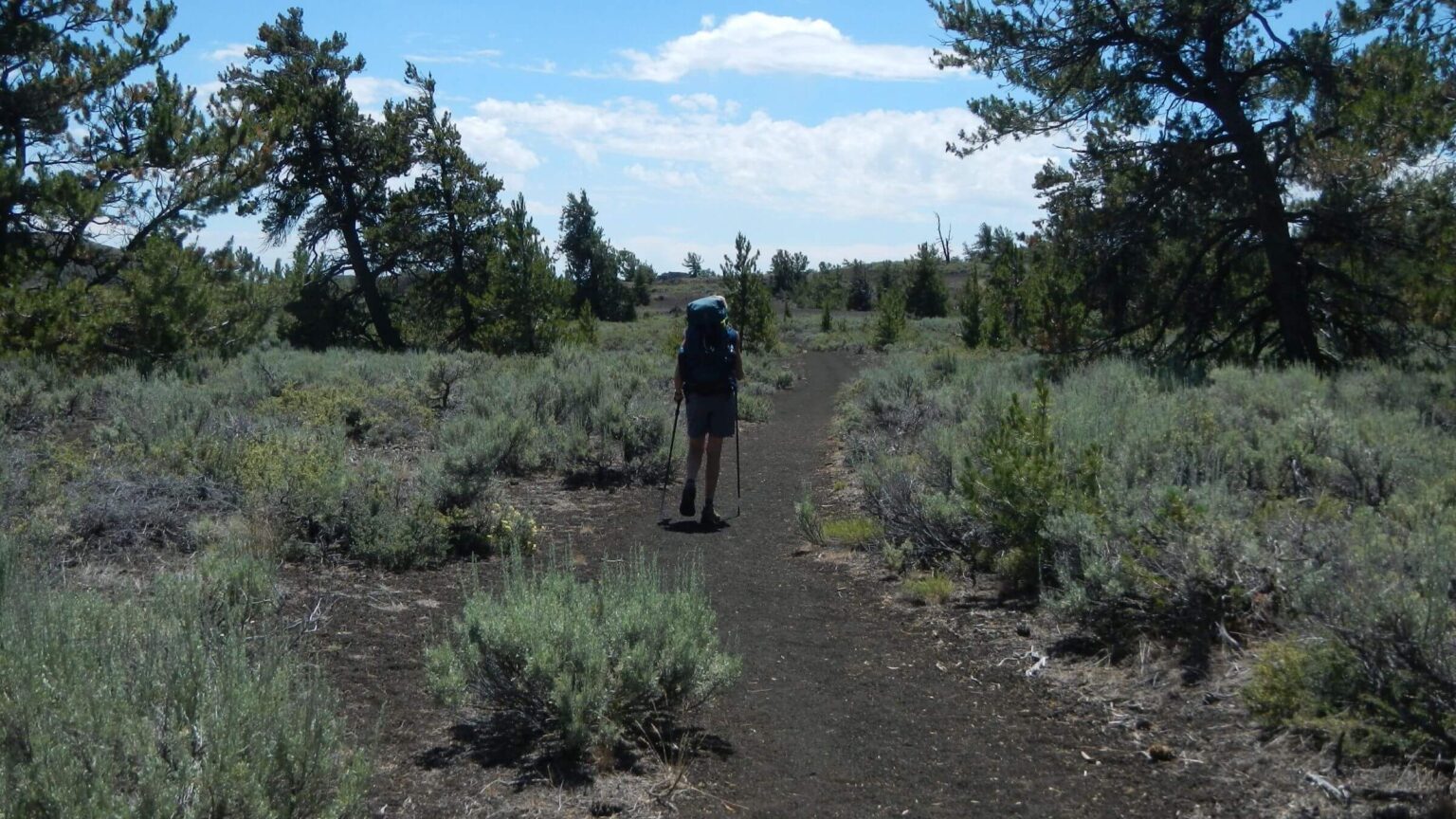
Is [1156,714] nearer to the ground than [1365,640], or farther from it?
nearer to the ground

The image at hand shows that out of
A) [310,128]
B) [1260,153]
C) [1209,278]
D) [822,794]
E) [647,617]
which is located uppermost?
[310,128]

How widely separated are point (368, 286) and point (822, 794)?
3247 centimetres

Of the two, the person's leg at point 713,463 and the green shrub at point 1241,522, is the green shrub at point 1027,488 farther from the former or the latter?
the person's leg at point 713,463

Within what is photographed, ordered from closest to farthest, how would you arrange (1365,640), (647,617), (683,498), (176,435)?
(1365,640), (647,617), (176,435), (683,498)

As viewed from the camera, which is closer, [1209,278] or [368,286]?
[1209,278]

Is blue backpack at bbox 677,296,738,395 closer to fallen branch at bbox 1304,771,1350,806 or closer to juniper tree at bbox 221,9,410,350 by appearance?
fallen branch at bbox 1304,771,1350,806

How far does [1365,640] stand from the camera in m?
3.94

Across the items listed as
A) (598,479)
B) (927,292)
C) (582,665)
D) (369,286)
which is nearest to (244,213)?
(369,286)

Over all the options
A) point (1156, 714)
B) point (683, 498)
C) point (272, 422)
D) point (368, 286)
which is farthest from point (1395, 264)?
point (368, 286)

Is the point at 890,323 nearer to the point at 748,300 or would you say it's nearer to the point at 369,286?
the point at 748,300

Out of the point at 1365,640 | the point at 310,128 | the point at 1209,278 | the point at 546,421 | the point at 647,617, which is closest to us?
the point at 1365,640

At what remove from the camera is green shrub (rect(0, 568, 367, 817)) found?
2.85m

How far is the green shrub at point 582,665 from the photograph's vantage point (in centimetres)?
431

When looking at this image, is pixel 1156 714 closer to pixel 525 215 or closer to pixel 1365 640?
pixel 1365 640
